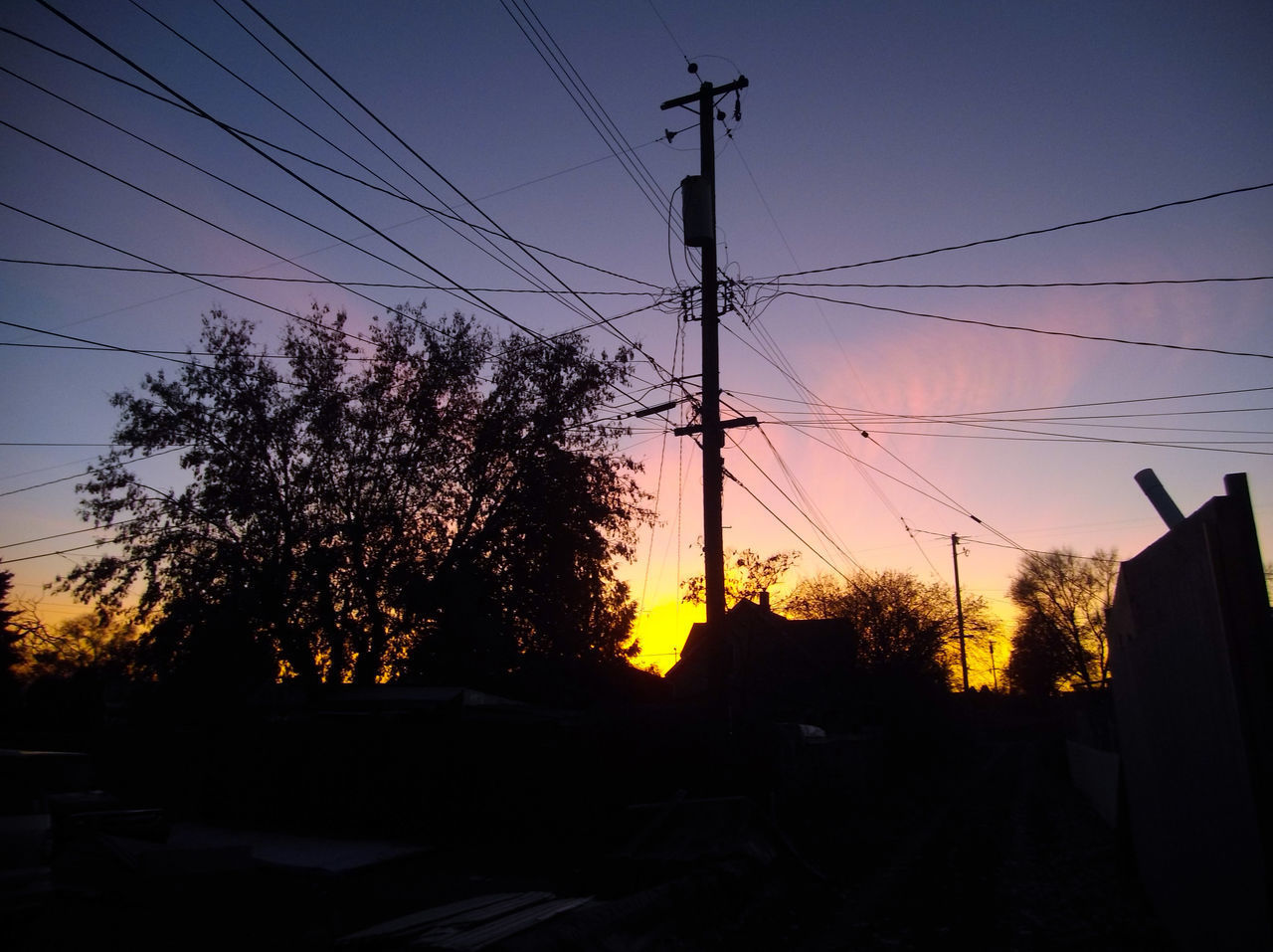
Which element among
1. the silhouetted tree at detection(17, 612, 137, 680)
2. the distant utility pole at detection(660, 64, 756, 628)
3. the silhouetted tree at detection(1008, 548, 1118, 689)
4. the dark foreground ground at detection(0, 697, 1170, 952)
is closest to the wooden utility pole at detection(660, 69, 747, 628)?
the distant utility pole at detection(660, 64, 756, 628)

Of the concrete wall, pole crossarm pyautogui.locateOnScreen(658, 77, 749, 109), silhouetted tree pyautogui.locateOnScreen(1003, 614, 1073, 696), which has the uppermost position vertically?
pole crossarm pyautogui.locateOnScreen(658, 77, 749, 109)

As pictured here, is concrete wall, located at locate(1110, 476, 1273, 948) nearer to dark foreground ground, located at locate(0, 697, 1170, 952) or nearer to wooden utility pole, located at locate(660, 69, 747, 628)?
dark foreground ground, located at locate(0, 697, 1170, 952)

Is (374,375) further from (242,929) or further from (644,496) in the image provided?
(242,929)

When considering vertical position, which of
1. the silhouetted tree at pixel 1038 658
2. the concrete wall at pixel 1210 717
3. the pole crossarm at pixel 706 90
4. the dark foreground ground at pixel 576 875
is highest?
the pole crossarm at pixel 706 90

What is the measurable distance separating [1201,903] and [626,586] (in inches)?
788

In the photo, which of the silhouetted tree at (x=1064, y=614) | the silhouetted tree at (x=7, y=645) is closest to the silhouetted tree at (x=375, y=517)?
the silhouetted tree at (x=7, y=645)

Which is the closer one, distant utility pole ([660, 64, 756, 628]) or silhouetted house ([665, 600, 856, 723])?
distant utility pole ([660, 64, 756, 628])

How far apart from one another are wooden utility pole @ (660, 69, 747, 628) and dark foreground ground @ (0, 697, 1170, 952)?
314cm

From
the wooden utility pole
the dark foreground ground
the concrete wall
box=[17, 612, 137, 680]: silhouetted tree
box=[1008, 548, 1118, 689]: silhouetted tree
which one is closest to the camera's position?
the concrete wall

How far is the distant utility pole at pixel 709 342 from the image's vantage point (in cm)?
1295

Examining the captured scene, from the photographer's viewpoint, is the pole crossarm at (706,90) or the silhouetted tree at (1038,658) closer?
the pole crossarm at (706,90)

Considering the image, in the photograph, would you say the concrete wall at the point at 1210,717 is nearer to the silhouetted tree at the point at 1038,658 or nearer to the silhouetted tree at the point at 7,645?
the silhouetted tree at the point at 7,645

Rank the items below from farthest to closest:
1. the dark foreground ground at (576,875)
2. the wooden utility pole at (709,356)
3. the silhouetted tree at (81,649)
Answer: the silhouetted tree at (81,649)
the wooden utility pole at (709,356)
the dark foreground ground at (576,875)

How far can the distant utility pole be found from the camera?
42.5 feet
